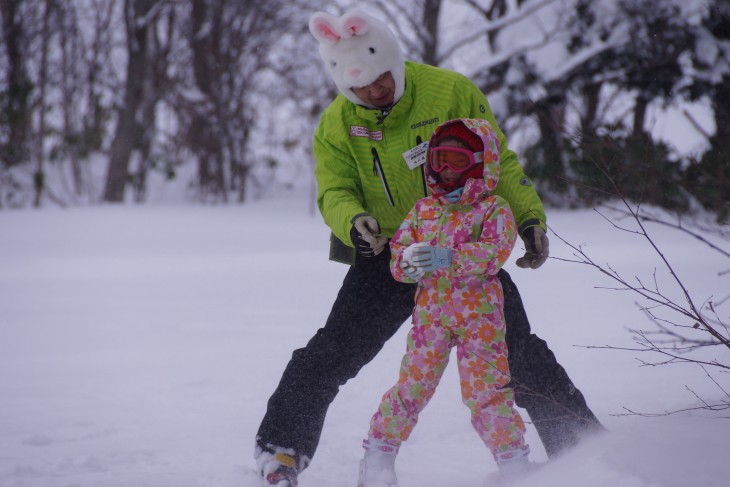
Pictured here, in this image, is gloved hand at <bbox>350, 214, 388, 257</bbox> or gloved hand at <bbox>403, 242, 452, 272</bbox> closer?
gloved hand at <bbox>403, 242, 452, 272</bbox>

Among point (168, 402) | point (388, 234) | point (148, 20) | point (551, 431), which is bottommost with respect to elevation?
point (168, 402)

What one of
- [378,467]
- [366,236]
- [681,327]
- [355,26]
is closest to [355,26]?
[355,26]

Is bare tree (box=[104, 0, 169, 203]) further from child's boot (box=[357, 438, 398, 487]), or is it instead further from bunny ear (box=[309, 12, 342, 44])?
child's boot (box=[357, 438, 398, 487])

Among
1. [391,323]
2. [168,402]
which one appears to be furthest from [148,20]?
[391,323]

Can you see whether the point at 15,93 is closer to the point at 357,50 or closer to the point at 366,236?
the point at 357,50

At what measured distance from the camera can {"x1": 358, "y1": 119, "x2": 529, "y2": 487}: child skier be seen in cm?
212

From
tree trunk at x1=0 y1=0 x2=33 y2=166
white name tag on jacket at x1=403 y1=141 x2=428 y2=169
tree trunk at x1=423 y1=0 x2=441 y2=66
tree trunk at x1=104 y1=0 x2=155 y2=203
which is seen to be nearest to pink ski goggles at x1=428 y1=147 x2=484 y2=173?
white name tag on jacket at x1=403 y1=141 x2=428 y2=169

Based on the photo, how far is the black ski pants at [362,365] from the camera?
2307 mm

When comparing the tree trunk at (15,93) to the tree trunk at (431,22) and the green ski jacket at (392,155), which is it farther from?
the green ski jacket at (392,155)

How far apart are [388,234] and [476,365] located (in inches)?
21.6

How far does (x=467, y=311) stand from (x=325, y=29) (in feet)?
3.26

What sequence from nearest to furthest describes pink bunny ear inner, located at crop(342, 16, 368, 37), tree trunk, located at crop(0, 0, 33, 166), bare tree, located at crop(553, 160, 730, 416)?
bare tree, located at crop(553, 160, 730, 416) → pink bunny ear inner, located at crop(342, 16, 368, 37) → tree trunk, located at crop(0, 0, 33, 166)

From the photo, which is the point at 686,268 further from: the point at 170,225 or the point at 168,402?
the point at 170,225

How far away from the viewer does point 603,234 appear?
9.42 metres
